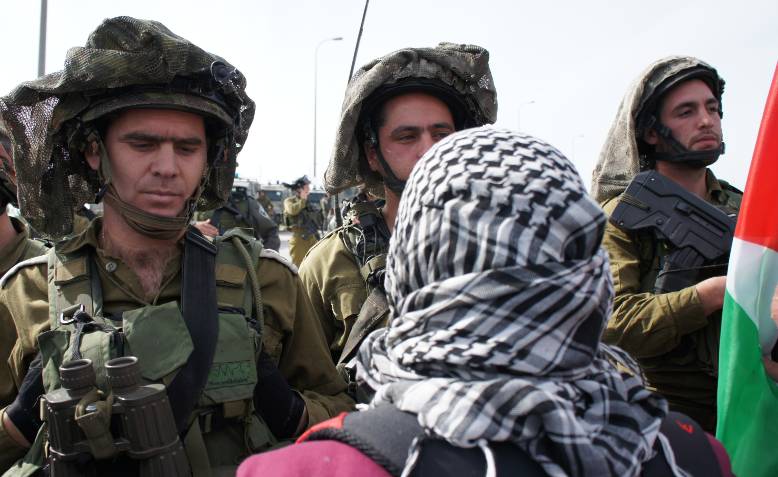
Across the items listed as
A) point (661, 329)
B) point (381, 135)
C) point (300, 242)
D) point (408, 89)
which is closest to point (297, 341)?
point (381, 135)

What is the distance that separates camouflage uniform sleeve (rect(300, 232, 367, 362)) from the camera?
248 centimetres

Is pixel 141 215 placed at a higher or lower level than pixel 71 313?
higher

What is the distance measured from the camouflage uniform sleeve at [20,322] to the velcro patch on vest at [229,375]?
1.82ft

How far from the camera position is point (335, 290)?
254 centimetres

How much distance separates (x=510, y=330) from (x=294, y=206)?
34.3ft

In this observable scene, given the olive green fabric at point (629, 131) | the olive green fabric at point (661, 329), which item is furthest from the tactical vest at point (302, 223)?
the olive green fabric at point (661, 329)

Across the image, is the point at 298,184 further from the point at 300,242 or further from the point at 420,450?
the point at 420,450

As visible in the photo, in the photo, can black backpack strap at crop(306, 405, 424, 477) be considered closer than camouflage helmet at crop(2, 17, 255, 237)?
Yes

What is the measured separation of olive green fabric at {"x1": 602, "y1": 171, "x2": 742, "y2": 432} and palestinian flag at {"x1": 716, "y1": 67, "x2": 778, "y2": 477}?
1.43 ft

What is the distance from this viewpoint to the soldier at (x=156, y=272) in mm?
1758

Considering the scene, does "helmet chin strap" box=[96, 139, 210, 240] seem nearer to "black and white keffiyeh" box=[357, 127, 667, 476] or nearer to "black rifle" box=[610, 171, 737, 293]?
"black and white keffiyeh" box=[357, 127, 667, 476]

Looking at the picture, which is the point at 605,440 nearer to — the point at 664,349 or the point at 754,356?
the point at 754,356

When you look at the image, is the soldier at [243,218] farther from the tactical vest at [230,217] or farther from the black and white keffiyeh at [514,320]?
the black and white keffiyeh at [514,320]

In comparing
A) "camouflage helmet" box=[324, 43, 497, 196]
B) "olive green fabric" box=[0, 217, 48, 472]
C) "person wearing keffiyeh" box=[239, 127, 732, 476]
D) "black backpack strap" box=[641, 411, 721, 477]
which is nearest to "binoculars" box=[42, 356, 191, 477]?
"olive green fabric" box=[0, 217, 48, 472]
